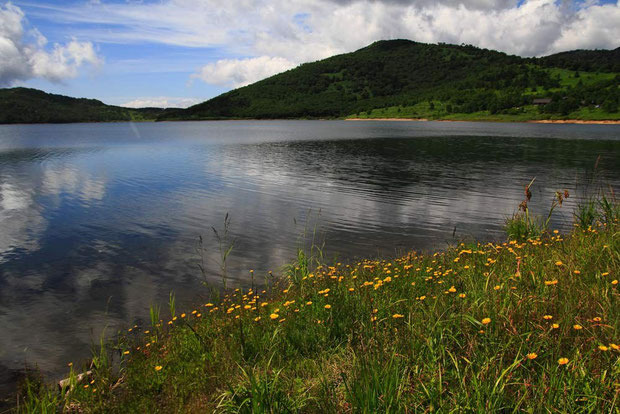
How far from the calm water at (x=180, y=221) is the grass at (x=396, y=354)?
2.08 metres

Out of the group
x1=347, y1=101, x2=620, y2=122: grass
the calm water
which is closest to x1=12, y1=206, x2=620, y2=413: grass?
the calm water

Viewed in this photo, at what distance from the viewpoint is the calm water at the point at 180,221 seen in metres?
9.73

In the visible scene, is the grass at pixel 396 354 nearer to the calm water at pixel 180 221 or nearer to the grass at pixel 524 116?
the calm water at pixel 180 221

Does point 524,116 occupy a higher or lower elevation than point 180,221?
higher

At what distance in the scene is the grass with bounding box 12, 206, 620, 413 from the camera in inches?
156

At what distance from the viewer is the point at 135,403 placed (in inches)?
223

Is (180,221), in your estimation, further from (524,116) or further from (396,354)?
(524,116)

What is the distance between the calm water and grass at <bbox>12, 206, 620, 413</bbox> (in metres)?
2.08

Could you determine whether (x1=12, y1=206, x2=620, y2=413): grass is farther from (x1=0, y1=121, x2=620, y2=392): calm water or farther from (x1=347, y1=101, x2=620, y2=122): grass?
(x1=347, y1=101, x2=620, y2=122): grass

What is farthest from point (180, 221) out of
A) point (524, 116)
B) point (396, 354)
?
point (524, 116)

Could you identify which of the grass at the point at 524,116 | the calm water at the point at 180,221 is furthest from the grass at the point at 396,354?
the grass at the point at 524,116

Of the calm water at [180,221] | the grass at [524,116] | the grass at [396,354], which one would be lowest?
the calm water at [180,221]

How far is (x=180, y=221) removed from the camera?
711 inches

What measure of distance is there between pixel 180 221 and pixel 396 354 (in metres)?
15.3
